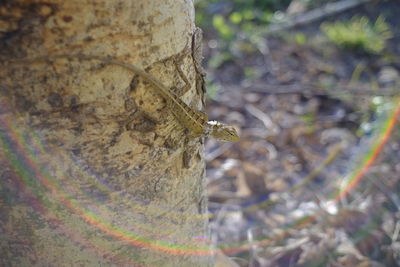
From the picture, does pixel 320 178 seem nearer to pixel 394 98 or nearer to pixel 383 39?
pixel 394 98

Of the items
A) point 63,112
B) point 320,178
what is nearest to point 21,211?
point 63,112

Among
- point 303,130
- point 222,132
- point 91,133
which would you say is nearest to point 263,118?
point 303,130

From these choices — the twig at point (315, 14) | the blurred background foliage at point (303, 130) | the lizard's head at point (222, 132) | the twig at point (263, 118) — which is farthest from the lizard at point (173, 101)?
the twig at point (315, 14)

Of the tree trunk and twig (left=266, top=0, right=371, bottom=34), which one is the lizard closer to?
the tree trunk

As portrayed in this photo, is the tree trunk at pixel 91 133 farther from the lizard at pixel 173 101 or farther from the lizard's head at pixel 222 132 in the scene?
the lizard's head at pixel 222 132

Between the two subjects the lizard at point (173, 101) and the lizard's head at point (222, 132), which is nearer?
the lizard at point (173, 101)
